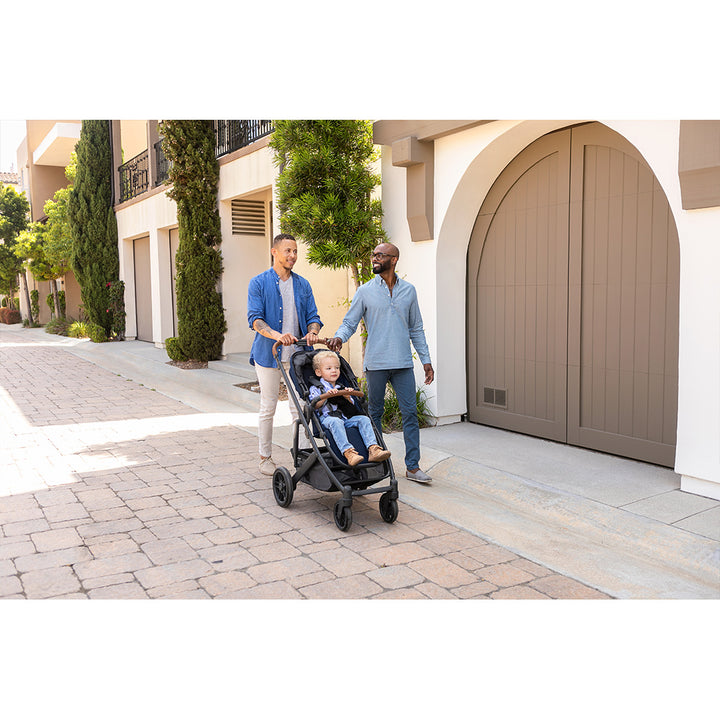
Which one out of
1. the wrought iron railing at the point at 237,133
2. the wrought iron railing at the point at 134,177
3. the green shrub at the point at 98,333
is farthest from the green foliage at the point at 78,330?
the wrought iron railing at the point at 237,133

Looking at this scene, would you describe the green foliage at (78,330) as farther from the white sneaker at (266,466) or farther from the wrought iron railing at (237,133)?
the white sneaker at (266,466)

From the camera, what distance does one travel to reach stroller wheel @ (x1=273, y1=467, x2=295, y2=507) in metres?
4.89

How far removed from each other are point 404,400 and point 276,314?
1.25 meters

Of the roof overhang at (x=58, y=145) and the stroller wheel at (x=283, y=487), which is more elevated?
A: the roof overhang at (x=58, y=145)

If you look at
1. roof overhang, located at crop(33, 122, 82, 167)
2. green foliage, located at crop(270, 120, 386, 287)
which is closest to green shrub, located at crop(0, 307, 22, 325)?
roof overhang, located at crop(33, 122, 82, 167)

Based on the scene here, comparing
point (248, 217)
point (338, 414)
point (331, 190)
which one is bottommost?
point (338, 414)

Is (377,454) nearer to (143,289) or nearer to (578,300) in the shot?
(578,300)

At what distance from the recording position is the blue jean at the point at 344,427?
15.0ft

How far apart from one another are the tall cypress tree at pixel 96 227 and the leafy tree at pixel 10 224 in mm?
13389

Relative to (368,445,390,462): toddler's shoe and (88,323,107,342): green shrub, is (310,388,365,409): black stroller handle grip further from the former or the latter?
(88,323,107,342): green shrub

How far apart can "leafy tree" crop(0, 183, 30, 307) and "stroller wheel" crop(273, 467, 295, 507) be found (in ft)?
95.2

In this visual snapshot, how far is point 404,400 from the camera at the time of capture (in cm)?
550

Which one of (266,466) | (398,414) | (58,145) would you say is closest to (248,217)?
(398,414)
